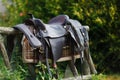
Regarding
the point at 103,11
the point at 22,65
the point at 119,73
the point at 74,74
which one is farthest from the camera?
the point at 119,73

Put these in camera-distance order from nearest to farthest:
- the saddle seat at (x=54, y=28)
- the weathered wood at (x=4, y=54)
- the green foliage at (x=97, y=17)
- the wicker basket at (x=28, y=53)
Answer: the weathered wood at (x=4, y=54)
the wicker basket at (x=28, y=53)
the saddle seat at (x=54, y=28)
the green foliage at (x=97, y=17)

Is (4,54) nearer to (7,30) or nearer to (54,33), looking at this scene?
(7,30)

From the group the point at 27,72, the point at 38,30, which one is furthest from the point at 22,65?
the point at 38,30

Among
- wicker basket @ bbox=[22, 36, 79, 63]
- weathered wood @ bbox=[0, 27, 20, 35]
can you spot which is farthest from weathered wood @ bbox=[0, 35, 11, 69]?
wicker basket @ bbox=[22, 36, 79, 63]

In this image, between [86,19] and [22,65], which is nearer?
[22,65]

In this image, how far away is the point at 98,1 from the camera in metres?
8.22

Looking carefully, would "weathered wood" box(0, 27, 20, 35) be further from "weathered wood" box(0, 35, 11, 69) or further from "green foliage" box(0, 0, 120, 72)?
"green foliage" box(0, 0, 120, 72)

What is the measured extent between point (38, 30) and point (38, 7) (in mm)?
2669

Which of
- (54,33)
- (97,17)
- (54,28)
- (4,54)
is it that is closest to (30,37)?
(4,54)

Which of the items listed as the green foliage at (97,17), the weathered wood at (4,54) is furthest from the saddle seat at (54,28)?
the green foliage at (97,17)

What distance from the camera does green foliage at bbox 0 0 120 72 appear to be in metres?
8.20

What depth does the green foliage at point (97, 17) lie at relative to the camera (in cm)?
820

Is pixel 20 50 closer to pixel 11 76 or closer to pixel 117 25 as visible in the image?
pixel 11 76

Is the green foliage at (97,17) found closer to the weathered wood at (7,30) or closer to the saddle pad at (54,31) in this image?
the saddle pad at (54,31)
